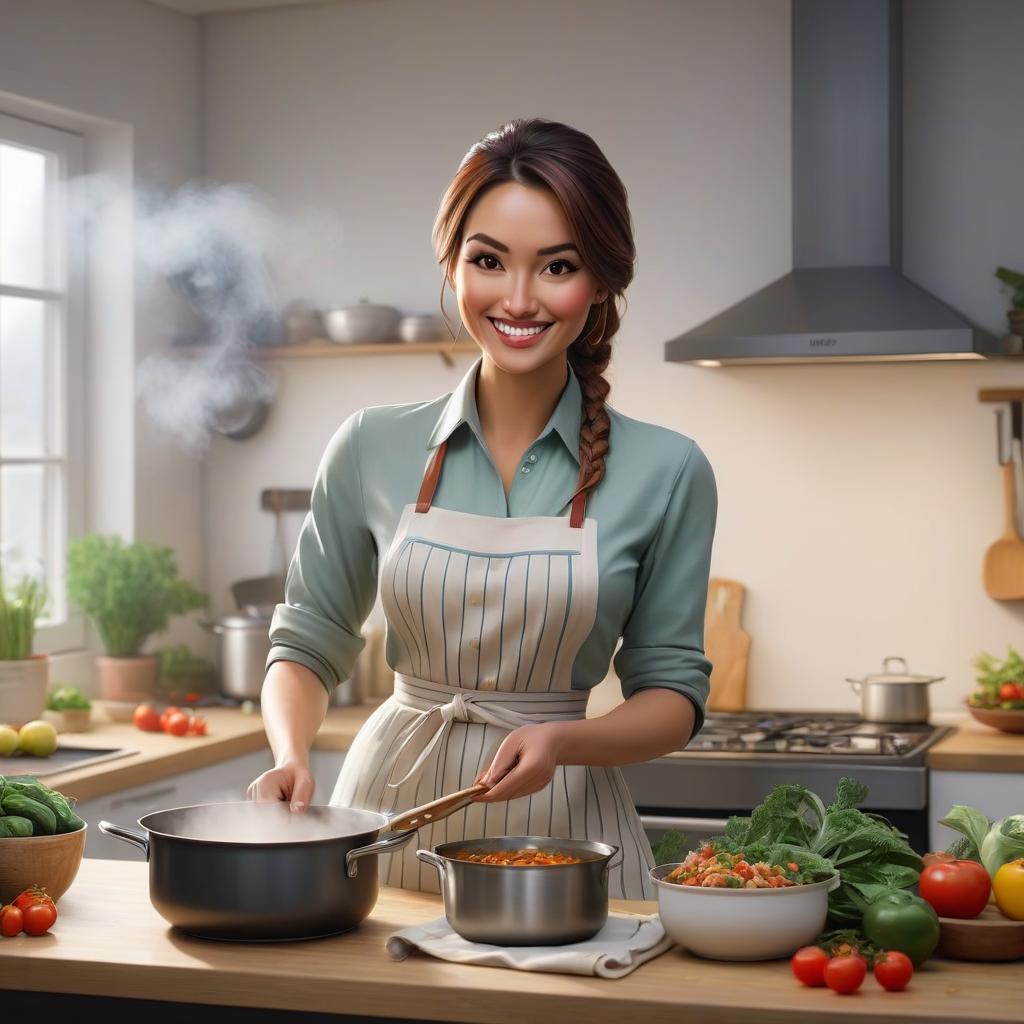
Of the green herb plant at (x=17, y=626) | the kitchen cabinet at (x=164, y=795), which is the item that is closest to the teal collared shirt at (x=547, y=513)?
the kitchen cabinet at (x=164, y=795)

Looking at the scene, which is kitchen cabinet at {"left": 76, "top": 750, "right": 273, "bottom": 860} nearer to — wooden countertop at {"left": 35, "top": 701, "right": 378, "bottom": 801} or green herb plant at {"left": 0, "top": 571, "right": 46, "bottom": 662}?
wooden countertop at {"left": 35, "top": 701, "right": 378, "bottom": 801}

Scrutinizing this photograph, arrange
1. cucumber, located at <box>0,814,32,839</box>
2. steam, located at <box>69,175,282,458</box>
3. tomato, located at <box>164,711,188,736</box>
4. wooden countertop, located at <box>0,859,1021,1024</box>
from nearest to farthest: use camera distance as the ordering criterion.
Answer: wooden countertop, located at <box>0,859,1021,1024</box>, cucumber, located at <box>0,814,32,839</box>, tomato, located at <box>164,711,188,736</box>, steam, located at <box>69,175,282,458</box>

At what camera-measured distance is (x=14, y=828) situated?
5.50ft

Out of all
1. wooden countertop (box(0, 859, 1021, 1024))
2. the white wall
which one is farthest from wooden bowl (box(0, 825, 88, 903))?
the white wall

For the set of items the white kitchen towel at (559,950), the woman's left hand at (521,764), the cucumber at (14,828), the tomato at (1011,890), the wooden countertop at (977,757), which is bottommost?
the wooden countertop at (977,757)

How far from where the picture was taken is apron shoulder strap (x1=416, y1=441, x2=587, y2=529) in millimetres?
1803

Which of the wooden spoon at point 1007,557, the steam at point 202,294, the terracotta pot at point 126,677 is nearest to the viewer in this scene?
the wooden spoon at point 1007,557

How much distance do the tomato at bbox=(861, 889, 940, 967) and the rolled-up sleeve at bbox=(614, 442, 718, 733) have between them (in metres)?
0.41

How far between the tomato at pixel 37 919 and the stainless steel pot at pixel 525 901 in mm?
412

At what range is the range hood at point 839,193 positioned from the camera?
11.6ft

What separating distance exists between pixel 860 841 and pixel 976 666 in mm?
2149

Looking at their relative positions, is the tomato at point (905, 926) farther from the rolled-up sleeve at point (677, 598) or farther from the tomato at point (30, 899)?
the tomato at point (30, 899)

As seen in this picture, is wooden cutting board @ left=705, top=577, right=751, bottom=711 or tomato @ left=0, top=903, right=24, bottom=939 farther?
wooden cutting board @ left=705, top=577, right=751, bottom=711

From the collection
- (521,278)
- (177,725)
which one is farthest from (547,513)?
(177,725)
